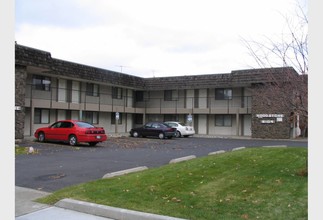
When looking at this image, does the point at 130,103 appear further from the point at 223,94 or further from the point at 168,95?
the point at 223,94

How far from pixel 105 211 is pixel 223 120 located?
3146 centimetres

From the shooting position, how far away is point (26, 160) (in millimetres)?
13523

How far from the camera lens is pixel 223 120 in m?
36.8

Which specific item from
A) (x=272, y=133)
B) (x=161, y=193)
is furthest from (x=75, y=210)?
(x=272, y=133)

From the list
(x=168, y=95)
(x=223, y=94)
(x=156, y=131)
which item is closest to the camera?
(x=156, y=131)

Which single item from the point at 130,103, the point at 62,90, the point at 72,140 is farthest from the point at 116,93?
the point at 72,140

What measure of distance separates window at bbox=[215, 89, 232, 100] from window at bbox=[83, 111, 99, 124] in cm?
1323

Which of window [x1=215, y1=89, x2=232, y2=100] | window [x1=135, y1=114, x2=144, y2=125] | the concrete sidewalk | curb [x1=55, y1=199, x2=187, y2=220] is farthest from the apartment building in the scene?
curb [x1=55, y1=199, x2=187, y2=220]

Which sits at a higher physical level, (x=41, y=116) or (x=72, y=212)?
(x=41, y=116)

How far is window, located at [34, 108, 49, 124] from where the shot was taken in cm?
2861

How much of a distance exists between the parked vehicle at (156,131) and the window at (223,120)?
8.84 m

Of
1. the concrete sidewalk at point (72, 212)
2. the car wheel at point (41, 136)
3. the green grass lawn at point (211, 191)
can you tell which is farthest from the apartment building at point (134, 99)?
the concrete sidewalk at point (72, 212)

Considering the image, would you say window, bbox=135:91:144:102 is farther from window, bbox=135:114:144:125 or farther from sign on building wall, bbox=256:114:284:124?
sign on building wall, bbox=256:114:284:124

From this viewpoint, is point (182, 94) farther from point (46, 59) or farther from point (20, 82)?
point (20, 82)
